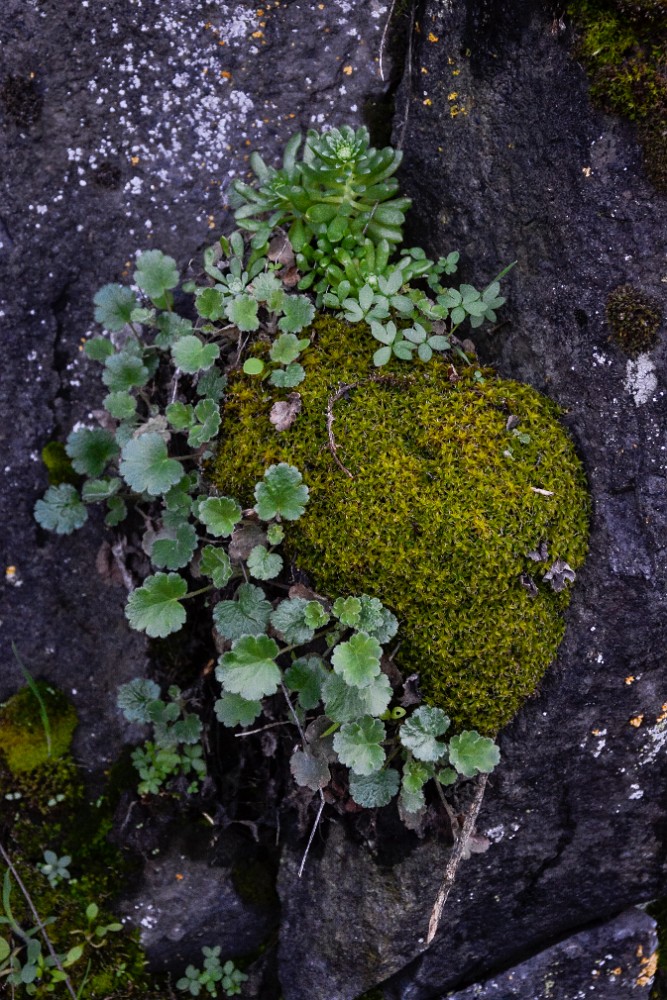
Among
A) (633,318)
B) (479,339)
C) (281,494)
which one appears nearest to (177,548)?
(281,494)

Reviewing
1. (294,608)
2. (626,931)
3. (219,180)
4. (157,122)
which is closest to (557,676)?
(294,608)

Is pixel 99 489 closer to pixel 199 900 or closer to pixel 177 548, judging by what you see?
pixel 177 548

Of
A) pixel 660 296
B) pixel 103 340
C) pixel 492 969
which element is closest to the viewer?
pixel 660 296

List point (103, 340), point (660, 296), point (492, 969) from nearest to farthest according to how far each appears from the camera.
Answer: point (660, 296)
point (103, 340)
point (492, 969)

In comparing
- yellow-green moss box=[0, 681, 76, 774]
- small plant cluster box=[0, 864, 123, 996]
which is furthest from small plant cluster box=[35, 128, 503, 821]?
small plant cluster box=[0, 864, 123, 996]

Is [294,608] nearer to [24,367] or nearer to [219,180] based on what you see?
[24,367]
